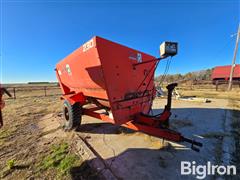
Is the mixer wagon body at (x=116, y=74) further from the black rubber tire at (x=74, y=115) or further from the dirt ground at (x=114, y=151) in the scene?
the black rubber tire at (x=74, y=115)

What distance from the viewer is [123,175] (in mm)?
2096

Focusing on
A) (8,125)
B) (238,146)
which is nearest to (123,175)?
(238,146)

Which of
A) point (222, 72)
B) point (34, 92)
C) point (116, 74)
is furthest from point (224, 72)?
point (34, 92)

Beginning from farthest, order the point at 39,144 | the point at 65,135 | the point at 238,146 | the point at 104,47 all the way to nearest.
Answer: the point at 65,135 < the point at 39,144 < the point at 238,146 < the point at 104,47

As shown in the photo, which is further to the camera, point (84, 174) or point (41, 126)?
point (41, 126)

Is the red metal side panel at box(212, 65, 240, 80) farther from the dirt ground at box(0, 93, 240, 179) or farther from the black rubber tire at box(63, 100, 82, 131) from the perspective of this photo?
the black rubber tire at box(63, 100, 82, 131)

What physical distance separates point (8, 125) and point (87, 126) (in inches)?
111

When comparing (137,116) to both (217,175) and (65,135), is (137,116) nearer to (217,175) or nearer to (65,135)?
(217,175)

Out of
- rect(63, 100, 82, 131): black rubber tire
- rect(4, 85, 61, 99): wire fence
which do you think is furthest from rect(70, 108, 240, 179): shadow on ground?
rect(4, 85, 61, 99): wire fence

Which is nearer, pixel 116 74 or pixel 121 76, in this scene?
pixel 116 74

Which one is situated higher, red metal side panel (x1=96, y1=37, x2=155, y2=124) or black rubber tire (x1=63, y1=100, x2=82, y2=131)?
red metal side panel (x1=96, y1=37, x2=155, y2=124)

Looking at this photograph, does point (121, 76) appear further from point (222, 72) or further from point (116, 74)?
point (222, 72)

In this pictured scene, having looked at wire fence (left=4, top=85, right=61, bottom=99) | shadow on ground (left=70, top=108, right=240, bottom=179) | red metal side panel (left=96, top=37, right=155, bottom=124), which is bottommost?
shadow on ground (left=70, top=108, right=240, bottom=179)

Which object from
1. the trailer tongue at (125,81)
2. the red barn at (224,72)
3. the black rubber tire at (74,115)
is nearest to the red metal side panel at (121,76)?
the trailer tongue at (125,81)
